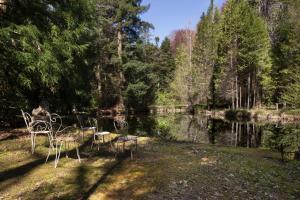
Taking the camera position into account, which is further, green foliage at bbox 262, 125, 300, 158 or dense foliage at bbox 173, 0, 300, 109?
dense foliage at bbox 173, 0, 300, 109

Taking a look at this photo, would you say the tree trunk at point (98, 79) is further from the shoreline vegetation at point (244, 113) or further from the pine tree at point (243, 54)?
the pine tree at point (243, 54)

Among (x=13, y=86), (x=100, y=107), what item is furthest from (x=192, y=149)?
(x=100, y=107)

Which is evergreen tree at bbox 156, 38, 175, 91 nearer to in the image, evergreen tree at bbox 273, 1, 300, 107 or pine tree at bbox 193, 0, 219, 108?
pine tree at bbox 193, 0, 219, 108

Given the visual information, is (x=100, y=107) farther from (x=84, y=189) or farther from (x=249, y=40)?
(x=84, y=189)

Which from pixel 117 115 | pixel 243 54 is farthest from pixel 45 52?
pixel 243 54

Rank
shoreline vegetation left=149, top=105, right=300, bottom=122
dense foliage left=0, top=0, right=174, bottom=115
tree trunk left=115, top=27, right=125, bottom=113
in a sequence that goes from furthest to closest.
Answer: tree trunk left=115, top=27, right=125, bottom=113 < shoreline vegetation left=149, top=105, right=300, bottom=122 < dense foliage left=0, top=0, right=174, bottom=115

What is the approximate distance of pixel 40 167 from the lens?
257 inches

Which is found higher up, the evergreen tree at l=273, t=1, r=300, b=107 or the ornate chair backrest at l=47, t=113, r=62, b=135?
the evergreen tree at l=273, t=1, r=300, b=107

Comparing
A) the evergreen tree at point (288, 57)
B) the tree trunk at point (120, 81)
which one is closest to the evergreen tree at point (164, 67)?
the tree trunk at point (120, 81)

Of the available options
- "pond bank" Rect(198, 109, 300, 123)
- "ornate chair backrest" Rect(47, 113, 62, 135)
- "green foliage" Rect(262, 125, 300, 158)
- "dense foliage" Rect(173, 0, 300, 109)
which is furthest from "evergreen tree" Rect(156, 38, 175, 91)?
"ornate chair backrest" Rect(47, 113, 62, 135)

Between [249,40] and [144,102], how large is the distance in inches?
465

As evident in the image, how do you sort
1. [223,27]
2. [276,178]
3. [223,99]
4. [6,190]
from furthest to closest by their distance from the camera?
[223,99]
[223,27]
[276,178]
[6,190]

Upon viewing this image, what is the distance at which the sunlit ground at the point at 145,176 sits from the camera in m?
5.24

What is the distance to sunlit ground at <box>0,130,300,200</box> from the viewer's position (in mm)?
5238
